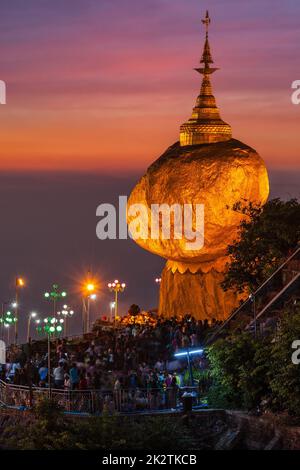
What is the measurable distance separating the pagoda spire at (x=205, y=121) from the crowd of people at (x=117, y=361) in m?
18.9

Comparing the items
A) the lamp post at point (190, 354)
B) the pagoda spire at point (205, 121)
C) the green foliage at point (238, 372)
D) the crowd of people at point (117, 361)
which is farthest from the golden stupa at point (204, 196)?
the green foliage at point (238, 372)

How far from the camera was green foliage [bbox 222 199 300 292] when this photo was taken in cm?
5650

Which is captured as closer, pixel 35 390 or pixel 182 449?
pixel 182 449

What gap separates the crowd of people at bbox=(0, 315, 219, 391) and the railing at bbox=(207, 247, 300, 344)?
1631 mm

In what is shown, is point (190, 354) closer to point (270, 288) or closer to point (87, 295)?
point (270, 288)

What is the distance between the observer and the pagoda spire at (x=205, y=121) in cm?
7931

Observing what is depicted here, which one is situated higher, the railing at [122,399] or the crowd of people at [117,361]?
the crowd of people at [117,361]

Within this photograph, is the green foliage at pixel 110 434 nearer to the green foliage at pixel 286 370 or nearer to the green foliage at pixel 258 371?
the green foliage at pixel 258 371

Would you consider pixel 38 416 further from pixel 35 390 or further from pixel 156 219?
pixel 156 219

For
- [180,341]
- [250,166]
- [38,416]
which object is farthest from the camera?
[250,166]

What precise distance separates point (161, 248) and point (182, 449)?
39569mm

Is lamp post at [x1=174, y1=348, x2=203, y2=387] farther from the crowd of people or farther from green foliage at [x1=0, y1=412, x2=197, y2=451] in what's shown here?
green foliage at [x1=0, y1=412, x2=197, y2=451]
